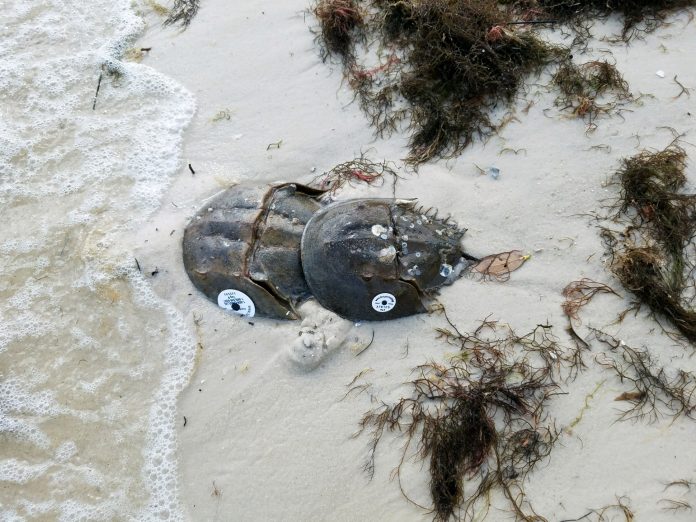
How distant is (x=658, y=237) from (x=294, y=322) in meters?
2.32

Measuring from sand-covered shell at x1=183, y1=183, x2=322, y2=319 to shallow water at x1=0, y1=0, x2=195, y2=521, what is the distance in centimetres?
41

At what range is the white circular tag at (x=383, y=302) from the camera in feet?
9.98

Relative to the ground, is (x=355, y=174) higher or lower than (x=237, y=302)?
higher

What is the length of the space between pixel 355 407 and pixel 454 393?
1.87ft

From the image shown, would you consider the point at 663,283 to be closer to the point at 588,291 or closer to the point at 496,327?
the point at 588,291

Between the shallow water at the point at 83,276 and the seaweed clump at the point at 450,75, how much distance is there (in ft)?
5.17

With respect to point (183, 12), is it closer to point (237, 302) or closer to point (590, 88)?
point (237, 302)

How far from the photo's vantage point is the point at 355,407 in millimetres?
2955

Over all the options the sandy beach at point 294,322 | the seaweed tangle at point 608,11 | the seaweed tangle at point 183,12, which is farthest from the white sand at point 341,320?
the seaweed tangle at point 183,12

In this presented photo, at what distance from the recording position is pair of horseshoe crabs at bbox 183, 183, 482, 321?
303 cm

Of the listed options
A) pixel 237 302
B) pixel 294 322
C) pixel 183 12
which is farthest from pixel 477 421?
pixel 183 12

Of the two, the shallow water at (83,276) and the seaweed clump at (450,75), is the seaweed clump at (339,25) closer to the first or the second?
the seaweed clump at (450,75)

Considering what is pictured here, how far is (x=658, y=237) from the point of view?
3.19 m

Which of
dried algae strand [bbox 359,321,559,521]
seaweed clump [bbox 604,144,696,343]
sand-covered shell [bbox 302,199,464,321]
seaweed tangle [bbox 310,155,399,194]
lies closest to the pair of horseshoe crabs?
sand-covered shell [bbox 302,199,464,321]
